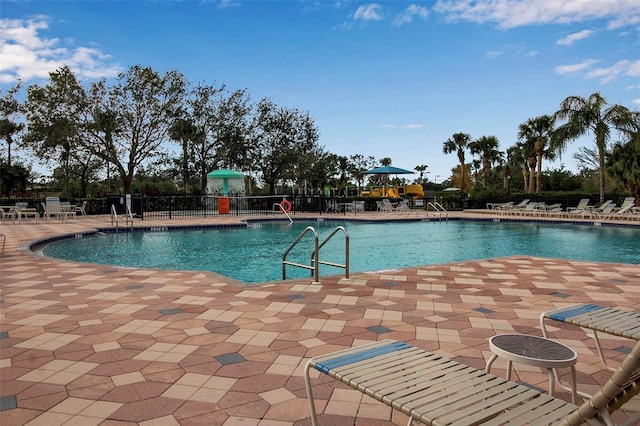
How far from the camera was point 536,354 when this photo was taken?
2121mm

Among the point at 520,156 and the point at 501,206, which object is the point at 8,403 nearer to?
the point at 501,206

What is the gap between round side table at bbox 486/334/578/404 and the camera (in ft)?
6.58

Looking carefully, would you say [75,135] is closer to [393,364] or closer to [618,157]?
[393,364]

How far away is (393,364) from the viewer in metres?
1.89

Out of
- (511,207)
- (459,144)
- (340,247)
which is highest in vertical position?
(459,144)

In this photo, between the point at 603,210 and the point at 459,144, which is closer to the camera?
the point at 603,210

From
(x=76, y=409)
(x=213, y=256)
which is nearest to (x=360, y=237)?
(x=213, y=256)

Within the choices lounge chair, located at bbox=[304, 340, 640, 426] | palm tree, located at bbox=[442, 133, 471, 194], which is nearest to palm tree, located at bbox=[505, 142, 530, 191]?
palm tree, located at bbox=[442, 133, 471, 194]

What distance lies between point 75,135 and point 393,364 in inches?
971

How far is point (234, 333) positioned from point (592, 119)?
2409 centimetres

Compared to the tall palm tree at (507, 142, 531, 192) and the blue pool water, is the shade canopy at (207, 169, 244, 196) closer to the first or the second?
the blue pool water

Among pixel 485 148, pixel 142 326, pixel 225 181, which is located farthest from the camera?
pixel 485 148

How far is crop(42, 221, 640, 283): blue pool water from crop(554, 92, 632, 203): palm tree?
8.22 m

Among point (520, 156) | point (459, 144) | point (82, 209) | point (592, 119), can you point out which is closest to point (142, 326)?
point (82, 209)
